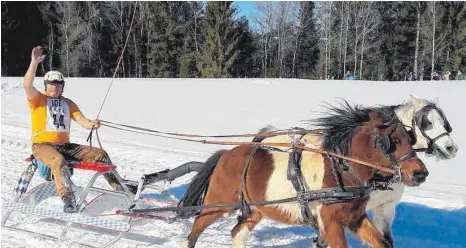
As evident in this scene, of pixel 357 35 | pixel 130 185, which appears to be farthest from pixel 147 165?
pixel 357 35

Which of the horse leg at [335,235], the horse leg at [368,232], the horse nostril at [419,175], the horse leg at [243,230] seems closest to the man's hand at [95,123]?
the horse leg at [243,230]

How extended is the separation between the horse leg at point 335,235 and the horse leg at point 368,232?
20 centimetres

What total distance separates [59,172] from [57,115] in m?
0.74

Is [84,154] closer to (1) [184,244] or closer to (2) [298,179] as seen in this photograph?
(1) [184,244]

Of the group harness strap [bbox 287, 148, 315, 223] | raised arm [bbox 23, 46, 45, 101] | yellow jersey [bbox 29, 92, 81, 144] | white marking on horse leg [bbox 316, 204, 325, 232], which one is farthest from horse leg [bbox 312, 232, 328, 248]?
raised arm [bbox 23, 46, 45, 101]

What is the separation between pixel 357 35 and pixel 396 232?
35124 mm

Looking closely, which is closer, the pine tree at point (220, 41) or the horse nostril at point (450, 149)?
the horse nostril at point (450, 149)

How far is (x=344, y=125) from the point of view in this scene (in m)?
4.71

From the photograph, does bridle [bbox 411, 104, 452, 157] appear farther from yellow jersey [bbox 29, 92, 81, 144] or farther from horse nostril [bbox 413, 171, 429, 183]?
yellow jersey [bbox 29, 92, 81, 144]

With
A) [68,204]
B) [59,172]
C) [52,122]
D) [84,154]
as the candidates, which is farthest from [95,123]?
[68,204]

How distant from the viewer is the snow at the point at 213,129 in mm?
6195

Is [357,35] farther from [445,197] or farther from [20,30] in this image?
[445,197]

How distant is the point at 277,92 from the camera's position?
1983cm

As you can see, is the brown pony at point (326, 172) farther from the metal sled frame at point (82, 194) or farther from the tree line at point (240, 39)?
the tree line at point (240, 39)
